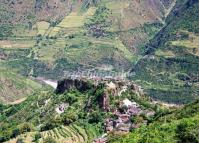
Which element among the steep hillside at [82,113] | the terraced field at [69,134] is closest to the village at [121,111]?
the steep hillside at [82,113]

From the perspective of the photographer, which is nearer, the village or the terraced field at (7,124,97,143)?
the village

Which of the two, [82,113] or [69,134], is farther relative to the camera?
[82,113]

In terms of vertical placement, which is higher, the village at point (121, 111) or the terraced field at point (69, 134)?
the village at point (121, 111)

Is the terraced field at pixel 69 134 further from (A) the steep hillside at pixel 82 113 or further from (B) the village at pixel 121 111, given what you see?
(B) the village at pixel 121 111

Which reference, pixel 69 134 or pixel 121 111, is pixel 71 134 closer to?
pixel 69 134

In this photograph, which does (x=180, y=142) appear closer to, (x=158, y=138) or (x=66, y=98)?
(x=158, y=138)

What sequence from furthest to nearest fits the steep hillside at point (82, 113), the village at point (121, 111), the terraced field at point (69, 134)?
1. the steep hillside at point (82, 113)
2. the terraced field at point (69, 134)
3. the village at point (121, 111)

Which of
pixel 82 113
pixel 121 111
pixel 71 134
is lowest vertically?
pixel 82 113

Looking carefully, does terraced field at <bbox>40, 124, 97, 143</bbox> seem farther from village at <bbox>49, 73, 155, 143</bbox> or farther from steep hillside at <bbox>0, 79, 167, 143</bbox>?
village at <bbox>49, 73, 155, 143</bbox>

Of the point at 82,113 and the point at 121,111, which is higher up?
the point at 121,111

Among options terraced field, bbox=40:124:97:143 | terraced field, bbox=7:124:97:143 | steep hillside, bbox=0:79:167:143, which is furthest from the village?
terraced field, bbox=40:124:97:143

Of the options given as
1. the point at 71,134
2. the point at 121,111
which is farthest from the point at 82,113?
the point at 71,134

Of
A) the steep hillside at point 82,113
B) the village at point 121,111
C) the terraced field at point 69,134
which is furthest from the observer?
the steep hillside at point 82,113
